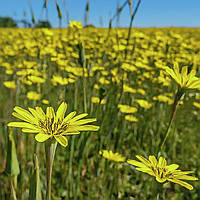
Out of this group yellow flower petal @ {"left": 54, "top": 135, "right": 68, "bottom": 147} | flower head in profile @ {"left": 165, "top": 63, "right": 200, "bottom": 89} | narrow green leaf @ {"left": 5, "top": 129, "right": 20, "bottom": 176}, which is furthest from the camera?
flower head in profile @ {"left": 165, "top": 63, "right": 200, "bottom": 89}

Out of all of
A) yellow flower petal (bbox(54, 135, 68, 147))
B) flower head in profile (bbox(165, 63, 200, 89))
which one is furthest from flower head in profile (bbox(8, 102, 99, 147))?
flower head in profile (bbox(165, 63, 200, 89))

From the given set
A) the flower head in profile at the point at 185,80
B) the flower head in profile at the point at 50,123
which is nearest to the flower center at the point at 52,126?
the flower head in profile at the point at 50,123

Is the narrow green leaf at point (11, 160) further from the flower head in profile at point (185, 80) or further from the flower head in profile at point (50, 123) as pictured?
the flower head in profile at point (185, 80)

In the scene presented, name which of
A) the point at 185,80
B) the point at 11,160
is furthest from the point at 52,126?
the point at 185,80

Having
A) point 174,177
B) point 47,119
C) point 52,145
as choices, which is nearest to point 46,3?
point 47,119

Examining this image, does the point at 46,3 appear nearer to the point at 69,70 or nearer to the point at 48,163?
the point at 69,70

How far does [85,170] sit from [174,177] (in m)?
1.04

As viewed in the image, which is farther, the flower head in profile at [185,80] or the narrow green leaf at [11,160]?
the flower head in profile at [185,80]

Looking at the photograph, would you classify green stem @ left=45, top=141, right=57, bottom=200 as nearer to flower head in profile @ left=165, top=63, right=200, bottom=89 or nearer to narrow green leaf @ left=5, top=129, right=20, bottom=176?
narrow green leaf @ left=5, top=129, right=20, bottom=176

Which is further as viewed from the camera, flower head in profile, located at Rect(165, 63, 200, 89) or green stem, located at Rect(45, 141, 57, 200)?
flower head in profile, located at Rect(165, 63, 200, 89)

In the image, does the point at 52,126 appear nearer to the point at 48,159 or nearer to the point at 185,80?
the point at 48,159

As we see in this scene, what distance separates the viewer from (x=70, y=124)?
0.57 meters

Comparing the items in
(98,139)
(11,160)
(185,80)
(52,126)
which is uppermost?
(185,80)

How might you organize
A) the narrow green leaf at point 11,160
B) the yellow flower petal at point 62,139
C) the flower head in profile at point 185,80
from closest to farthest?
the yellow flower petal at point 62,139
the narrow green leaf at point 11,160
the flower head in profile at point 185,80
